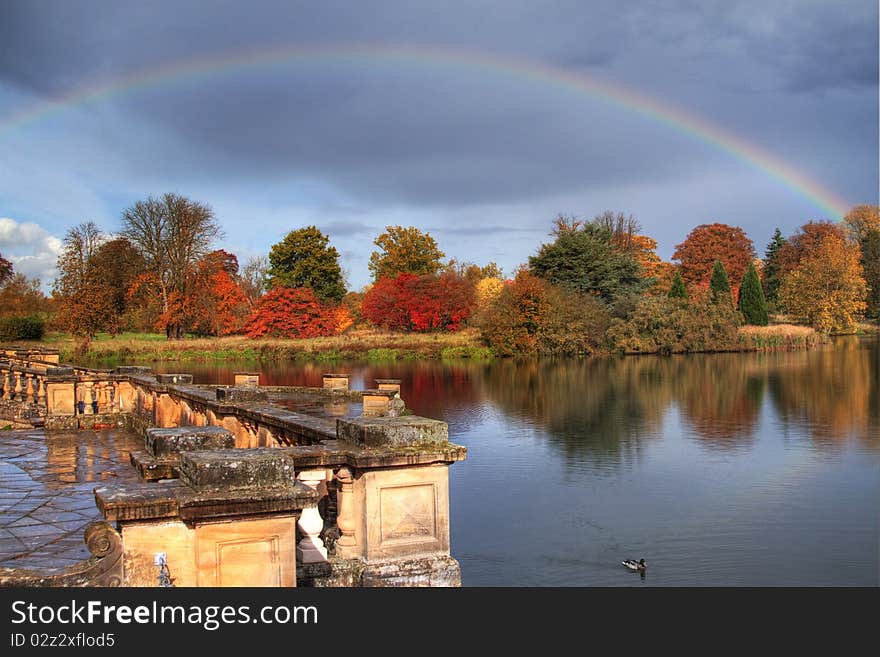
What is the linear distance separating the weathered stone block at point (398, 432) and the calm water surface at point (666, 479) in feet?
21.8

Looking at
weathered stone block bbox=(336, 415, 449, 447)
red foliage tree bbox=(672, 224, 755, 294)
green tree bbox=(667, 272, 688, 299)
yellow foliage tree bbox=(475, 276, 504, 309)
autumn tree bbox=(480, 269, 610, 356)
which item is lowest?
weathered stone block bbox=(336, 415, 449, 447)

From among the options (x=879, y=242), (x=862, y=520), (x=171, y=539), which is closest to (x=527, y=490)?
(x=862, y=520)

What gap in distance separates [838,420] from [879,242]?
4749cm

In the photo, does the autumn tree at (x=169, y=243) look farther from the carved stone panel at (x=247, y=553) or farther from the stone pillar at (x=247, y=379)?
the carved stone panel at (x=247, y=553)

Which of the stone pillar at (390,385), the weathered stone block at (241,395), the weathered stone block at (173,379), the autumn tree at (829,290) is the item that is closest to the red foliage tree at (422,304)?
the autumn tree at (829,290)

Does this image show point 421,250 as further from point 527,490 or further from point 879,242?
point 527,490

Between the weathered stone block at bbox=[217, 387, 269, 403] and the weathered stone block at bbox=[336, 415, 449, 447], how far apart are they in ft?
11.5

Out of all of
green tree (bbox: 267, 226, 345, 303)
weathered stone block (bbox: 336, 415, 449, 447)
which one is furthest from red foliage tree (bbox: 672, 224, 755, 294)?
weathered stone block (bbox: 336, 415, 449, 447)

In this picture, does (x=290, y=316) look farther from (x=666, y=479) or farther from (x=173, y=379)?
(x=173, y=379)

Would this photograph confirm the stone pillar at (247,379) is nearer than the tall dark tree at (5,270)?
Yes

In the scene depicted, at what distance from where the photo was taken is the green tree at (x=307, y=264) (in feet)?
182

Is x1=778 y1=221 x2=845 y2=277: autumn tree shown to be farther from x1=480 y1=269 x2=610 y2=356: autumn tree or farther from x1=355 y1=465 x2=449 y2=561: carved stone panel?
x1=355 y1=465 x2=449 y2=561: carved stone panel

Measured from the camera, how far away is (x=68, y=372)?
10.4 meters

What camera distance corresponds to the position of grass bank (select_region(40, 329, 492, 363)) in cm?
4378
